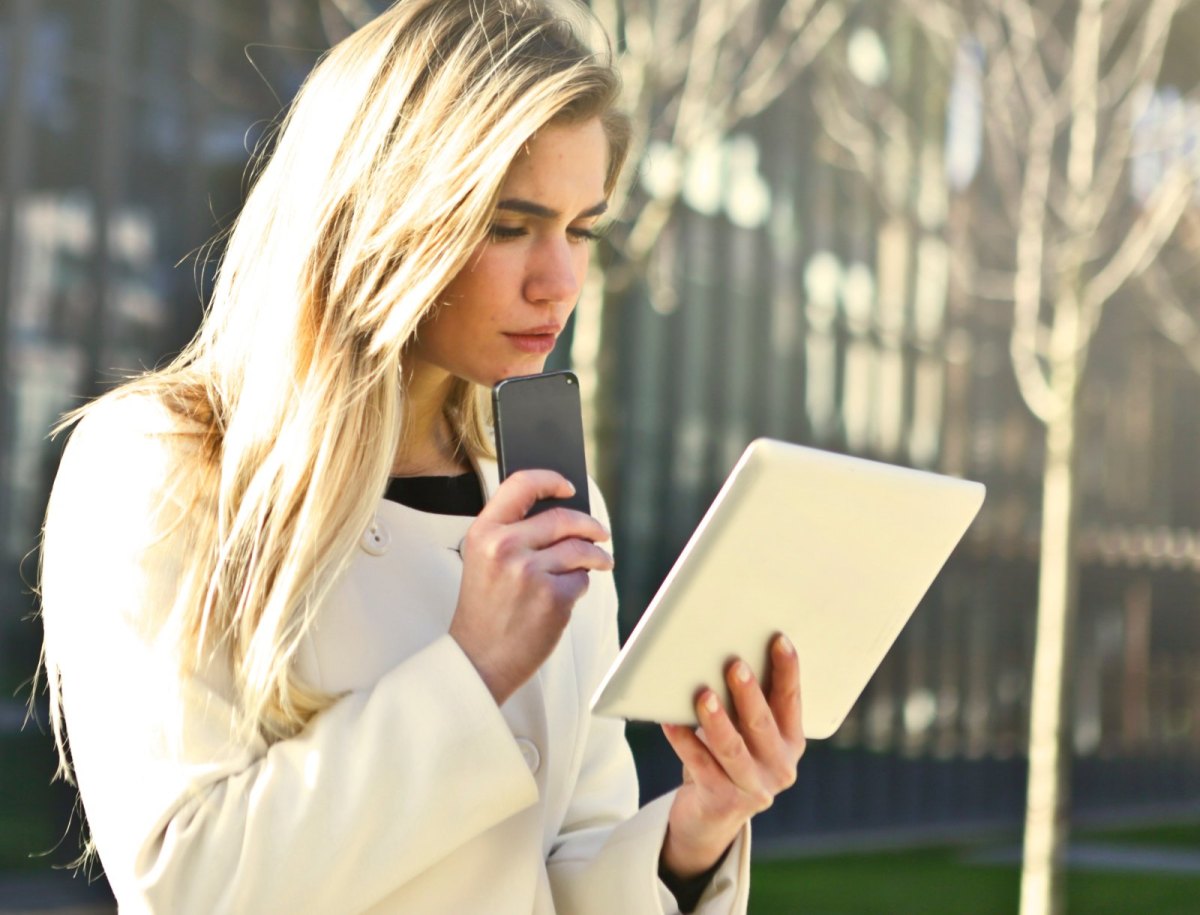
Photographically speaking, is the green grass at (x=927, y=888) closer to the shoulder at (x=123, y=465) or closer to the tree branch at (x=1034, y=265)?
the tree branch at (x=1034, y=265)

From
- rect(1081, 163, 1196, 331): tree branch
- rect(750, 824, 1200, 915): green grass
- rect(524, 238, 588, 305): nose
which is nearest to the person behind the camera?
rect(524, 238, 588, 305): nose

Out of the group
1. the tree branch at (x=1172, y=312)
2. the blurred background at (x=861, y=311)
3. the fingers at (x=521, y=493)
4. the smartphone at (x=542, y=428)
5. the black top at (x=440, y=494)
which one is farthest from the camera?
the tree branch at (x=1172, y=312)

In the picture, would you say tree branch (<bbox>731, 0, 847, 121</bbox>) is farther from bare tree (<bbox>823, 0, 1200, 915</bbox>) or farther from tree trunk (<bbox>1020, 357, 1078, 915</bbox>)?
tree trunk (<bbox>1020, 357, 1078, 915</bbox>)

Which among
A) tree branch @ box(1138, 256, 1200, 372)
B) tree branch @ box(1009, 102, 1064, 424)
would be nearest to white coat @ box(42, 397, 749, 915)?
tree branch @ box(1009, 102, 1064, 424)

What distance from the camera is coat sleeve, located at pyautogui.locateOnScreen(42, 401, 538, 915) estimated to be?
1.62 meters

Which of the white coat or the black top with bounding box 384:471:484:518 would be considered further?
the black top with bounding box 384:471:484:518

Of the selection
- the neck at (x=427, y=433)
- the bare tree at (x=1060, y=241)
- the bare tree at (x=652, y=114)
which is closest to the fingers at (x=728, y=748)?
the neck at (x=427, y=433)

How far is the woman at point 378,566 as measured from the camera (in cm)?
164

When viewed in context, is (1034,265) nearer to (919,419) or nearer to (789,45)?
(789,45)

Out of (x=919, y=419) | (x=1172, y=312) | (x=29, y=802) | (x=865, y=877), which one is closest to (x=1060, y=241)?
(x=1172, y=312)

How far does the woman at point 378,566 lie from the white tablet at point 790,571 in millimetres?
55

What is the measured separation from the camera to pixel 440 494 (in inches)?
81.9

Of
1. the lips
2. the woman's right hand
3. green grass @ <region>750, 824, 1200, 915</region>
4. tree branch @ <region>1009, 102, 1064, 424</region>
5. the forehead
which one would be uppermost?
tree branch @ <region>1009, 102, 1064, 424</region>

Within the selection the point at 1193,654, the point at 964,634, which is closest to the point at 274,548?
the point at 964,634
